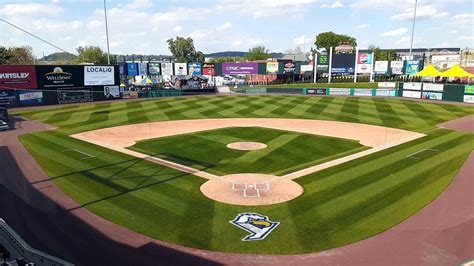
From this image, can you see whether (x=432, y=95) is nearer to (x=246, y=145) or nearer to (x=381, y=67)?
(x=381, y=67)

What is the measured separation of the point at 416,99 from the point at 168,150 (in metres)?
47.0

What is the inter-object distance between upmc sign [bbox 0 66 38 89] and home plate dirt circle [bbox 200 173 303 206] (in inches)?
1629

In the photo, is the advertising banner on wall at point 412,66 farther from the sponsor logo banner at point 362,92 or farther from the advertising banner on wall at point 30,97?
the advertising banner on wall at point 30,97

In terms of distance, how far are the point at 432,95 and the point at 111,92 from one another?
51642 millimetres

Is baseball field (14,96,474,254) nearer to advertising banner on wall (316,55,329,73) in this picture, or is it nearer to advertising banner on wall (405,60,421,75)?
advertising banner on wall (405,60,421,75)

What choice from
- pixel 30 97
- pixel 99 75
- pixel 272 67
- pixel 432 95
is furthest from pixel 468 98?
pixel 30 97

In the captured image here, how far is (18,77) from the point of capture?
161 feet

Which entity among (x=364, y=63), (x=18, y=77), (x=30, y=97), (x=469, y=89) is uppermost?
(x=364, y=63)

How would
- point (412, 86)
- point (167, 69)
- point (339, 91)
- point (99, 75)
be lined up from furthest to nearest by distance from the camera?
1. point (167, 69)
2. point (339, 91)
3. point (412, 86)
4. point (99, 75)

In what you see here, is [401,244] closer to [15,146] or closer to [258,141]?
[258,141]

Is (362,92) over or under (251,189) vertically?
over

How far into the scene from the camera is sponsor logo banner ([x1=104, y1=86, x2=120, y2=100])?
57.8m

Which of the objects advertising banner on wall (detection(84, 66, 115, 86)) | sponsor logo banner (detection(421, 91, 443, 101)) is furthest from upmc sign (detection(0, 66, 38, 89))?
sponsor logo banner (detection(421, 91, 443, 101))

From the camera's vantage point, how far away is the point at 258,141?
29734 millimetres
